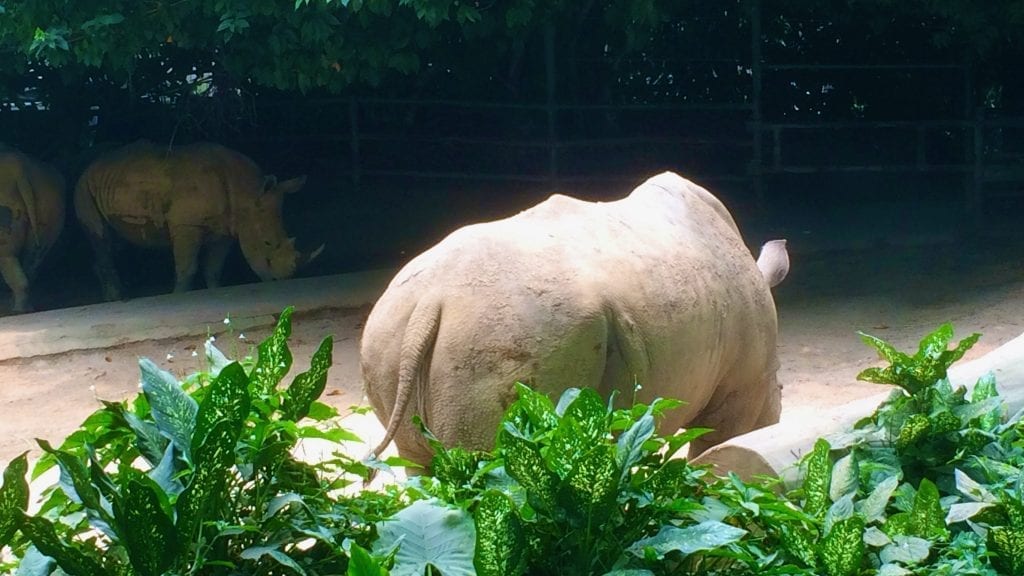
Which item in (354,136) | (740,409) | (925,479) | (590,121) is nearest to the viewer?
(925,479)

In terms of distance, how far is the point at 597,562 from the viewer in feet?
6.04

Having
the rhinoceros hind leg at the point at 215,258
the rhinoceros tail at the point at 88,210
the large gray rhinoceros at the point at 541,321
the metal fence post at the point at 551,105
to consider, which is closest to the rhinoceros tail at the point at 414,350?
the large gray rhinoceros at the point at 541,321

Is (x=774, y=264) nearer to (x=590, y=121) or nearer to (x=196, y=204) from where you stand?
(x=196, y=204)

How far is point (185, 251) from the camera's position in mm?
10734

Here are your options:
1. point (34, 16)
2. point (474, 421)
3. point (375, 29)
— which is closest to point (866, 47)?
point (375, 29)

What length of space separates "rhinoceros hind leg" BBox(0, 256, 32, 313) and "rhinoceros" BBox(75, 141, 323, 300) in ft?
2.32

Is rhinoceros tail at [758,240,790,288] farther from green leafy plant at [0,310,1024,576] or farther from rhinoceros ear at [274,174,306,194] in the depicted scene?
rhinoceros ear at [274,174,306,194]

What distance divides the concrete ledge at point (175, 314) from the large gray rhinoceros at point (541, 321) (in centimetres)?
430

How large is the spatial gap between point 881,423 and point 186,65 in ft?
38.4

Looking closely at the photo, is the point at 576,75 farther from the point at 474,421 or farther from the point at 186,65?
the point at 474,421

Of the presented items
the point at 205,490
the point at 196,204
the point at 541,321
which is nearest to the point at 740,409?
the point at 541,321

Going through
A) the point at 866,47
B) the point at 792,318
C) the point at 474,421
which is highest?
the point at 866,47

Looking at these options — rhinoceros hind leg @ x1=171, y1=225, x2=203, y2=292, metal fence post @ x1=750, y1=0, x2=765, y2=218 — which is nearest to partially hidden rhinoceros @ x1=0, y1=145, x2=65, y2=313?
rhinoceros hind leg @ x1=171, y1=225, x2=203, y2=292

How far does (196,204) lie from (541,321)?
7.77 meters
